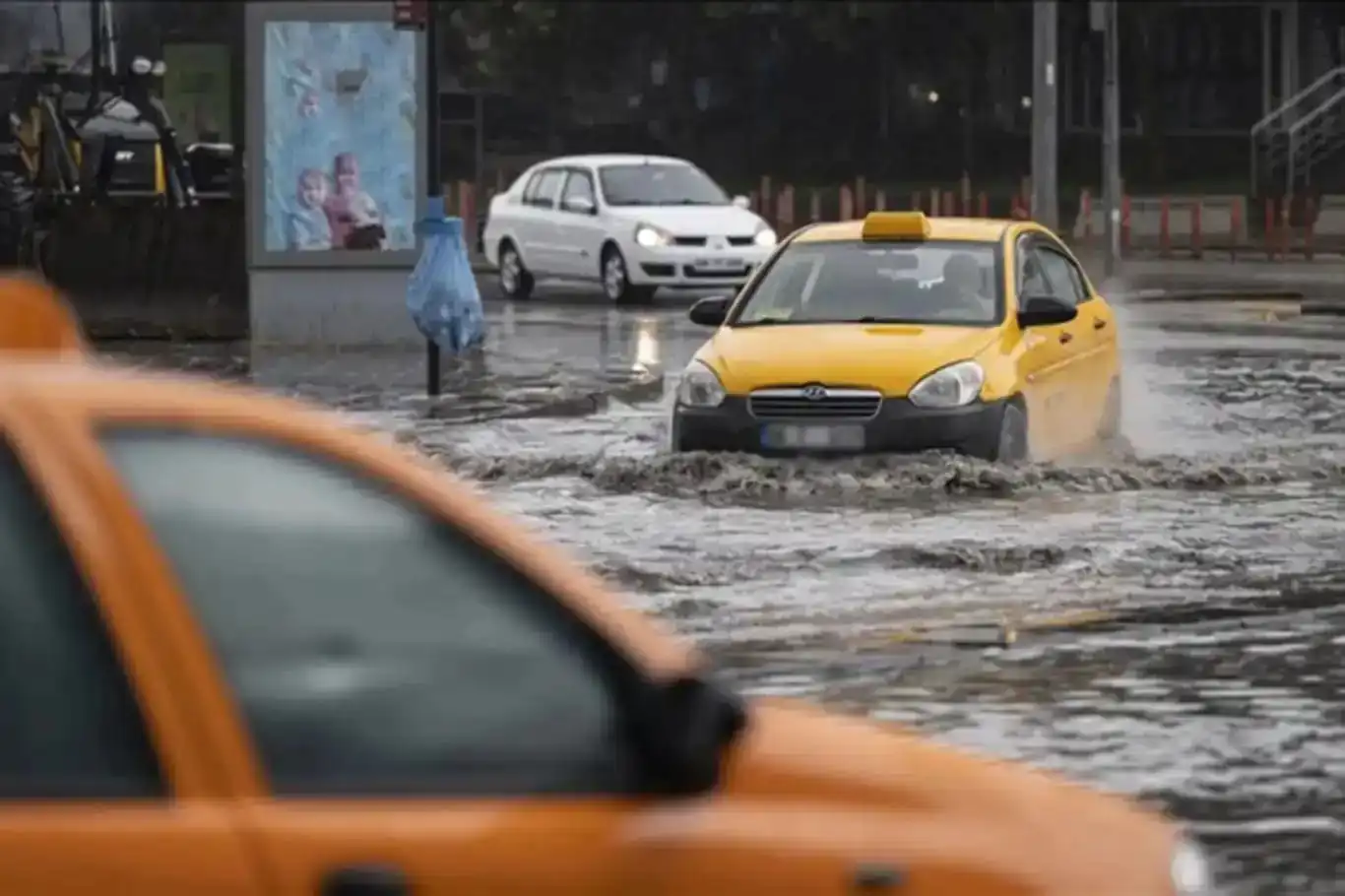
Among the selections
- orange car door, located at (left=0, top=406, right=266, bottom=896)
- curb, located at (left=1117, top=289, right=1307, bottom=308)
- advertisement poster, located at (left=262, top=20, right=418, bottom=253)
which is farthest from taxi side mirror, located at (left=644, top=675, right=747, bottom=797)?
curb, located at (left=1117, top=289, right=1307, bottom=308)

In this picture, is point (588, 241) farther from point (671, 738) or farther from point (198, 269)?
point (671, 738)

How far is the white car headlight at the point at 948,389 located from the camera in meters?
16.5

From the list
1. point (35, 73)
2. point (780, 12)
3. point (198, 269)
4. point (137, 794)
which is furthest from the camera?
point (780, 12)

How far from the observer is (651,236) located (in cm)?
3497

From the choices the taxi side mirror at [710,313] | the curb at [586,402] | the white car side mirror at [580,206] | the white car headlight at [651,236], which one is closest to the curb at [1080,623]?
the taxi side mirror at [710,313]

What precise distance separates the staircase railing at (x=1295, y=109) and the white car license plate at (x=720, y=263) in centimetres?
2398

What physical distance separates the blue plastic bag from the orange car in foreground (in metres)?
17.2

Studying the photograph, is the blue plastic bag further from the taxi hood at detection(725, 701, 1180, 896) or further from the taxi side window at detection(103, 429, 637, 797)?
the taxi side window at detection(103, 429, 637, 797)

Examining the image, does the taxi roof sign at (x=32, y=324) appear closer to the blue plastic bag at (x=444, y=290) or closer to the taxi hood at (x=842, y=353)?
the taxi hood at (x=842, y=353)

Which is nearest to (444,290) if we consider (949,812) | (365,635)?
(949,812)

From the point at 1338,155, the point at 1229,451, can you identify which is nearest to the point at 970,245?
the point at 1229,451

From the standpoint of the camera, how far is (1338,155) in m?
57.5

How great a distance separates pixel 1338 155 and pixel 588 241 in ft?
81.0

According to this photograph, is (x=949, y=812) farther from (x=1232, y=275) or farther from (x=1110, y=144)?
(x=1110, y=144)
